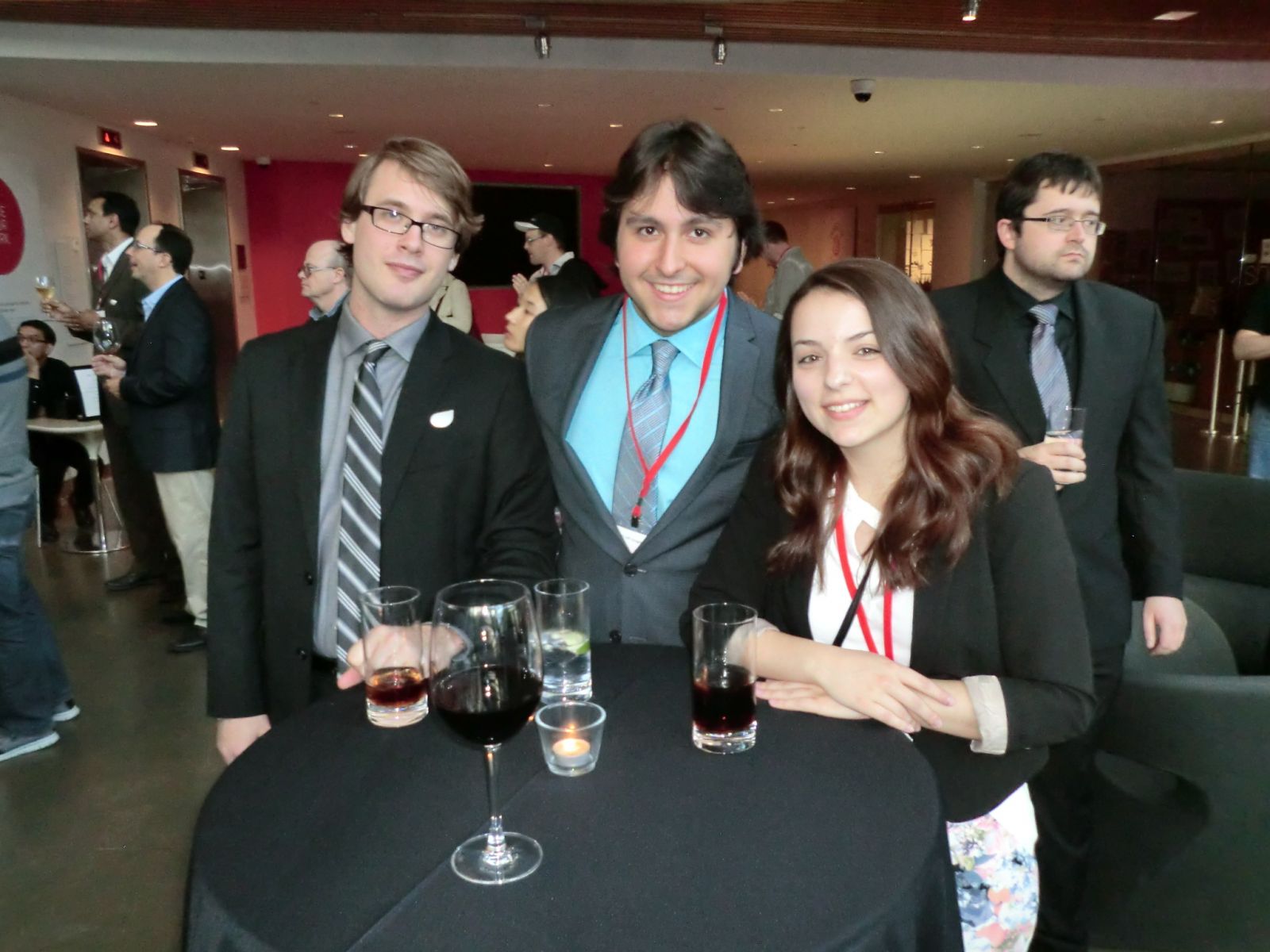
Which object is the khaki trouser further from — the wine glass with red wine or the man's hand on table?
the wine glass with red wine

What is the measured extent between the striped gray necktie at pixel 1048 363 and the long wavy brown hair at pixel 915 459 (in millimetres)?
768

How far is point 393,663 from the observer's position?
1343mm

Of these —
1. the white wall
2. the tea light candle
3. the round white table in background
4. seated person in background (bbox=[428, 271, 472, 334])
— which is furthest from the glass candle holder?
the white wall

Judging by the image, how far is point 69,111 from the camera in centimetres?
867

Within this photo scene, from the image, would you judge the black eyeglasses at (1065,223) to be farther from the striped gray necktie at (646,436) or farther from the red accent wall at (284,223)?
the red accent wall at (284,223)

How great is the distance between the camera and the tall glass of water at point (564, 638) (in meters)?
1.43

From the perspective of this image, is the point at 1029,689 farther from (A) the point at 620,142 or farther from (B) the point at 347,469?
(A) the point at 620,142

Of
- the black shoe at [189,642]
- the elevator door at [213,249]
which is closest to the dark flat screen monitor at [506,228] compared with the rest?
the elevator door at [213,249]

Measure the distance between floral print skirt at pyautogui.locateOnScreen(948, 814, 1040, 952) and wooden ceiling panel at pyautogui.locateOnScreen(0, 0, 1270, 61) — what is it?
5.72 m

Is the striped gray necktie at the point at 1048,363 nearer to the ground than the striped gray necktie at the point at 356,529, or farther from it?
farther from it

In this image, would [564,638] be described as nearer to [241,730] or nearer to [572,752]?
[572,752]

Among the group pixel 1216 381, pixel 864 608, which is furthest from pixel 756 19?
pixel 1216 381

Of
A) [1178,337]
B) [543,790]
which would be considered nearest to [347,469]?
[543,790]

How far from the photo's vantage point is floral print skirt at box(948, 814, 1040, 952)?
1513mm
